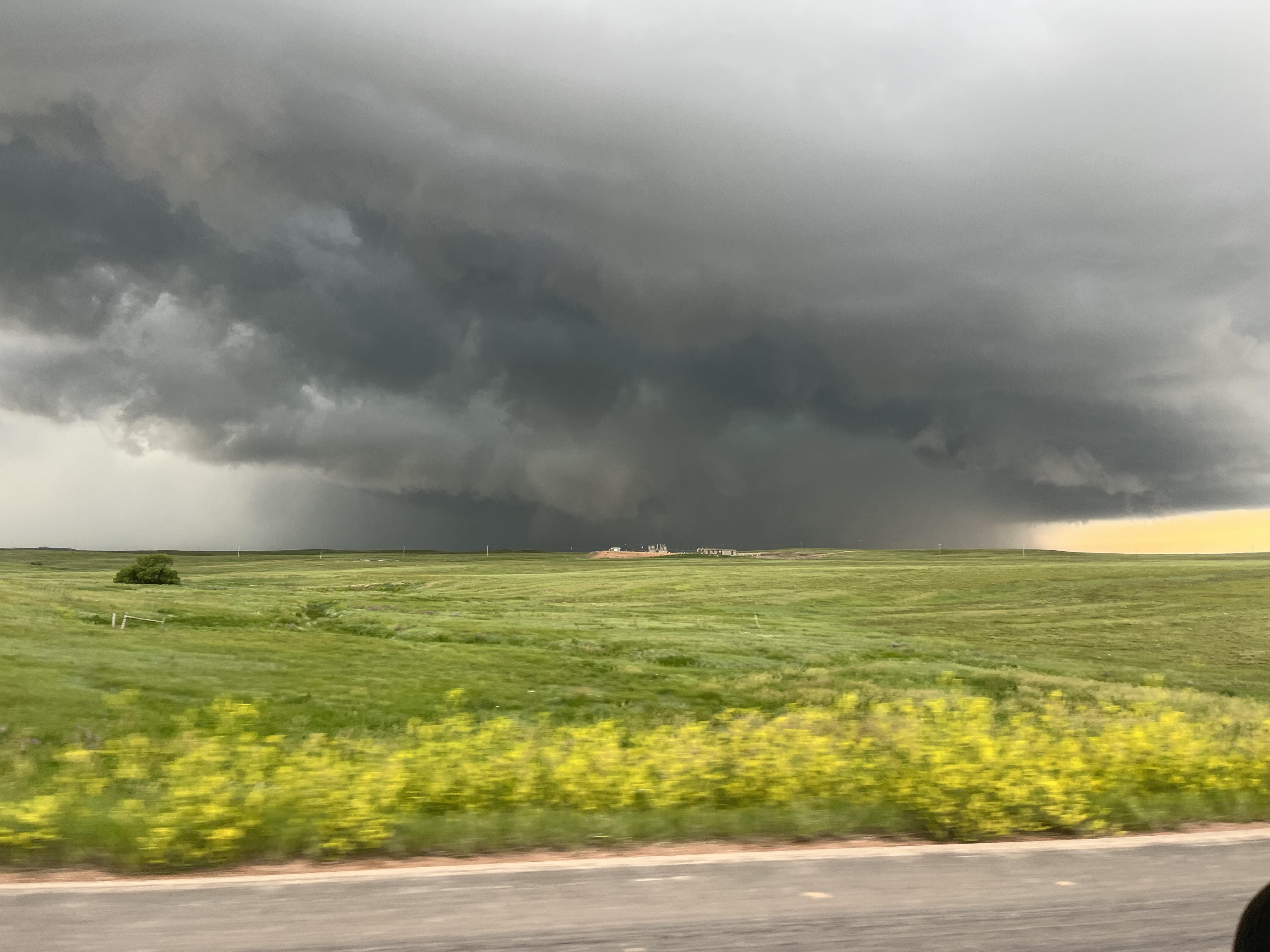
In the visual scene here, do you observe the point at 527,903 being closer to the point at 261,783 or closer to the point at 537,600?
the point at 261,783

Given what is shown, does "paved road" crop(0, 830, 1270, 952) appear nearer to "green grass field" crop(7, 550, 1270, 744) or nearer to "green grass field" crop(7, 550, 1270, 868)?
"green grass field" crop(7, 550, 1270, 868)

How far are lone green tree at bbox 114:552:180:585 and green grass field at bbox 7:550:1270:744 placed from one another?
4.34 metres

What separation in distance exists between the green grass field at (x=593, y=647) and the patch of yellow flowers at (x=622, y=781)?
819 inches

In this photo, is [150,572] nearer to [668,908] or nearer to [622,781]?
[622,781]

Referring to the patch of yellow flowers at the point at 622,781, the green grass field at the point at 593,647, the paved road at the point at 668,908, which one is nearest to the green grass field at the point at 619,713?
the patch of yellow flowers at the point at 622,781

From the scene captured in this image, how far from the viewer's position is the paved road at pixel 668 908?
187 inches

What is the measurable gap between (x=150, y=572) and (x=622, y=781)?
296 feet

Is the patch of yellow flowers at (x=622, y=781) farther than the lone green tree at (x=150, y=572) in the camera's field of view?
No

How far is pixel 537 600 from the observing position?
86500mm

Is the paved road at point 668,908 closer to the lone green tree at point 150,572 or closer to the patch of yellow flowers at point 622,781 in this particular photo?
the patch of yellow flowers at point 622,781

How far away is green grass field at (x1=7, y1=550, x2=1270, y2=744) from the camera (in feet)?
109

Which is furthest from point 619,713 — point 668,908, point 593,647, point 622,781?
point 668,908

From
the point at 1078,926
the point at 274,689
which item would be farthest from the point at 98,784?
the point at 274,689

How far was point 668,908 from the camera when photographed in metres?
5.17
